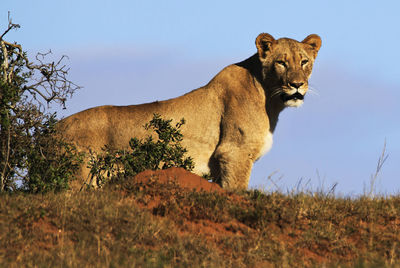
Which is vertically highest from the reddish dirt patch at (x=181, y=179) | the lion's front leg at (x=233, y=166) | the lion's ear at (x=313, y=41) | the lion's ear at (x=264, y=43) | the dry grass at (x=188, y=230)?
the lion's ear at (x=313, y=41)

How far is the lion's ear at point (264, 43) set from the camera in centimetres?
1312

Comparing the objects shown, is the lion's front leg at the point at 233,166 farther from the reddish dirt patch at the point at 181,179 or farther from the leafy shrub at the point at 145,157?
the reddish dirt patch at the point at 181,179

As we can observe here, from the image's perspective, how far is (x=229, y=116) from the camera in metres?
13.1

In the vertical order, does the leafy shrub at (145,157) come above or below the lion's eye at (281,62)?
below

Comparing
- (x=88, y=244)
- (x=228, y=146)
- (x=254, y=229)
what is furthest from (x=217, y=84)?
(x=88, y=244)

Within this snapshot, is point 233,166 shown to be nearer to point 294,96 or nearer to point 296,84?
point 294,96

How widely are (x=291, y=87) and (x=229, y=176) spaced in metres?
2.39

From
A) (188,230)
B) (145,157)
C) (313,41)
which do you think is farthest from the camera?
(313,41)

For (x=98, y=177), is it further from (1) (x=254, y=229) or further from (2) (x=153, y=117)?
(1) (x=254, y=229)

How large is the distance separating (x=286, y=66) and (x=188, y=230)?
17.2 ft

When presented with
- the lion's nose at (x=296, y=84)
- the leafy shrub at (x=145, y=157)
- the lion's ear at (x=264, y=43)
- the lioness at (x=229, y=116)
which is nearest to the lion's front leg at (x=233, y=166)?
the lioness at (x=229, y=116)

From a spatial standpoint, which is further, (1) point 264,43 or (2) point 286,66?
(1) point 264,43

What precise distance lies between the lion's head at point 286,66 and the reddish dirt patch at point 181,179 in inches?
121

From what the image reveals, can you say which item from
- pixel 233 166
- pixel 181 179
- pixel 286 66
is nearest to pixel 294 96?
pixel 286 66
